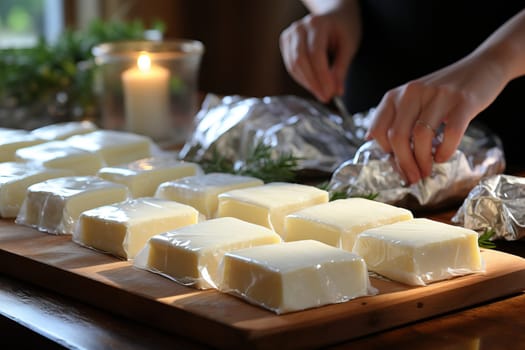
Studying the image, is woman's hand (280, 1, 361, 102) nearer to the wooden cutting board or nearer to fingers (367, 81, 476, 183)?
fingers (367, 81, 476, 183)

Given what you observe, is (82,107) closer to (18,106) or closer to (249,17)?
(18,106)

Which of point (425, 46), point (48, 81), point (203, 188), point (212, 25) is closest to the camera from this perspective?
point (203, 188)

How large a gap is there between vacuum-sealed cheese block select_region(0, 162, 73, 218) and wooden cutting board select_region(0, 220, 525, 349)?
230 mm

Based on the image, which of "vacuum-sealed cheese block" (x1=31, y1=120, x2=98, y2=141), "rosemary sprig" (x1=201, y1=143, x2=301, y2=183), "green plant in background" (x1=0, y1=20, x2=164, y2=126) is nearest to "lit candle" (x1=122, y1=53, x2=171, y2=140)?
"green plant in background" (x1=0, y1=20, x2=164, y2=126)

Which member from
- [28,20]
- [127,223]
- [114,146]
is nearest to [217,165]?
[114,146]

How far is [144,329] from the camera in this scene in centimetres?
110

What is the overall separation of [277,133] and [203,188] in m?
0.38

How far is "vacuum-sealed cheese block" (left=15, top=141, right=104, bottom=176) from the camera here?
173 cm

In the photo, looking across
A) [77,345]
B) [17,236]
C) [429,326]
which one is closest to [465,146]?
[429,326]

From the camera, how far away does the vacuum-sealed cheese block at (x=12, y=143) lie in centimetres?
183

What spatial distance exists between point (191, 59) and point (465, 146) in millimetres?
917

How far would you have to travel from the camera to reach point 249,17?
4.44 meters

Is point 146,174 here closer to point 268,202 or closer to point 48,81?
point 268,202

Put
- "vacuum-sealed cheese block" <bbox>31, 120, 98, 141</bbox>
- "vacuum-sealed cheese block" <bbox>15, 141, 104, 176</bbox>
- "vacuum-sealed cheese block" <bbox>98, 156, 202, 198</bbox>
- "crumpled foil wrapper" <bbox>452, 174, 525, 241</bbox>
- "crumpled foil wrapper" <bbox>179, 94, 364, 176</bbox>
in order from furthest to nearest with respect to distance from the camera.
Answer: "vacuum-sealed cheese block" <bbox>31, 120, 98, 141</bbox> → "crumpled foil wrapper" <bbox>179, 94, 364, 176</bbox> → "vacuum-sealed cheese block" <bbox>15, 141, 104, 176</bbox> → "vacuum-sealed cheese block" <bbox>98, 156, 202, 198</bbox> → "crumpled foil wrapper" <bbox>452, 174, 525, 241</bbox>
